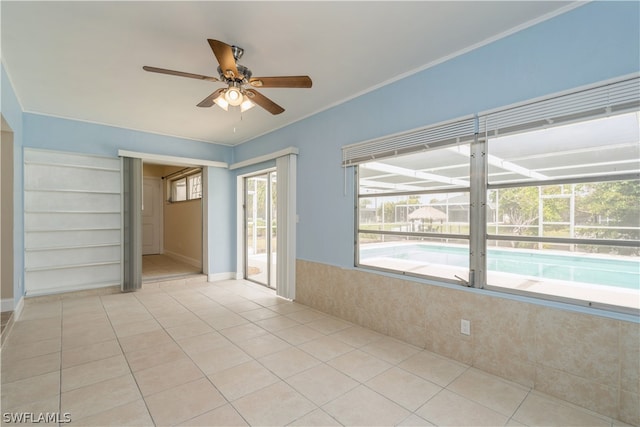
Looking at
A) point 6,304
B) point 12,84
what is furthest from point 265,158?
point 6,304

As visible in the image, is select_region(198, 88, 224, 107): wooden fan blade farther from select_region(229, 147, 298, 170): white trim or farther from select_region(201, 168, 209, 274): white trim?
select_region(201, 168, 209, 274): white trim

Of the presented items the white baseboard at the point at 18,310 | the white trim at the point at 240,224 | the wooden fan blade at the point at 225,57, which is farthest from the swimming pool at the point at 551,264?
the white baseboard at the point at 18,310

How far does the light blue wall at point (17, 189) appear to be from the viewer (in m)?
3.21

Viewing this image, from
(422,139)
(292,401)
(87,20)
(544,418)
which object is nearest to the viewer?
(544,418)

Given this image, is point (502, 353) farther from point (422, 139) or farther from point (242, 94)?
point (242, 94)

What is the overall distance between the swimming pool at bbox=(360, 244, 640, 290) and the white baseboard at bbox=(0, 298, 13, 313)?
476cm

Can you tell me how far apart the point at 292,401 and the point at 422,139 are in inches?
95.5

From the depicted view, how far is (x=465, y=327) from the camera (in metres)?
2.47

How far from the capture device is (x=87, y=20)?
2141 mm

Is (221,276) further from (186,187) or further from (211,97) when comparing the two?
(211,97)

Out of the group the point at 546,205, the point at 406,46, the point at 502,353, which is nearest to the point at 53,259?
the point at 406,46

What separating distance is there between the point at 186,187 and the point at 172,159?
234 centimetres

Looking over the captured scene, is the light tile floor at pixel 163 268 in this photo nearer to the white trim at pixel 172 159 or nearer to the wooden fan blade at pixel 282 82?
the white trim at pixel 172 159

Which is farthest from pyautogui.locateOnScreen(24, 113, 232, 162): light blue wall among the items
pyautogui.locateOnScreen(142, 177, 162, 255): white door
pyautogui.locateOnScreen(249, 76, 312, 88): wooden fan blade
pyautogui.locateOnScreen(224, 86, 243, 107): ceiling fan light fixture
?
pyautogui.locateOnScreen(142, 177, 162, 255): white door
